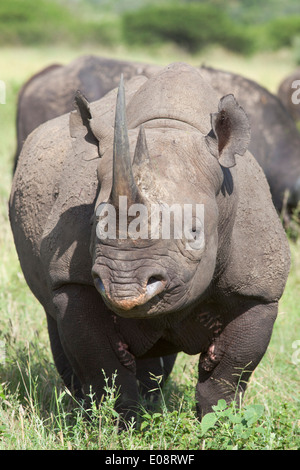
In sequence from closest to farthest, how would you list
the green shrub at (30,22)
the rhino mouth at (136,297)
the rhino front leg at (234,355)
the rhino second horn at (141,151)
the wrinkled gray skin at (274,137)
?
1. the rhino mouth at (136,297)
2. the rhino second horn at (141,151)
3. the rhino front leg at (234,355)
4. the wrinkled gray skin at (274,137)
5. the green shrub at (30,22)

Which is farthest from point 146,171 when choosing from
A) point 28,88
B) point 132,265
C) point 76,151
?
point 28,88

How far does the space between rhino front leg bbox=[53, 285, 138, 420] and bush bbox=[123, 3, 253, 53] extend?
113ft

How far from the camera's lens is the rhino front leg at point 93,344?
4551 millimetres

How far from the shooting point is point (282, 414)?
14.8 feet

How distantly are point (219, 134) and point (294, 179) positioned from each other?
19.1ft

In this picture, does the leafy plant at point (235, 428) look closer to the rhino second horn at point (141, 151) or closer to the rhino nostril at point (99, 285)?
the rhino nostril at point (99, 285)

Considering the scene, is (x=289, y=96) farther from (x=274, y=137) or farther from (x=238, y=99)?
(x=238, y=99)

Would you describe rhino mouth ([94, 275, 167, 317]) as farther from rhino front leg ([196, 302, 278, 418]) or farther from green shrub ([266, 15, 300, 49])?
green shrub ([266, 15, 300, 49])

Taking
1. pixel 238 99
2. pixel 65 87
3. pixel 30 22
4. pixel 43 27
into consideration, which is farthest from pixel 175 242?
pixel 30 22

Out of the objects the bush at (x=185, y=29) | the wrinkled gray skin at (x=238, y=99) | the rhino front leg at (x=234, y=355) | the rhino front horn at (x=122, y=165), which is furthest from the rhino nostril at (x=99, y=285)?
the bush at (x=185, y=29)

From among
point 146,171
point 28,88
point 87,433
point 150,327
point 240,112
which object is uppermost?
point 28,88

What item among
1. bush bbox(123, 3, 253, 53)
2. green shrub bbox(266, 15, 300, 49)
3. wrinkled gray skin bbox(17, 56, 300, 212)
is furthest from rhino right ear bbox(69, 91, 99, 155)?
green shrub bbox(266, 15, 300, 49)

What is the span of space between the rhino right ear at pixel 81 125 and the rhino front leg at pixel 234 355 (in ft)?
3.96

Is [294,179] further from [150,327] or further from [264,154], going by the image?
[150,327]
